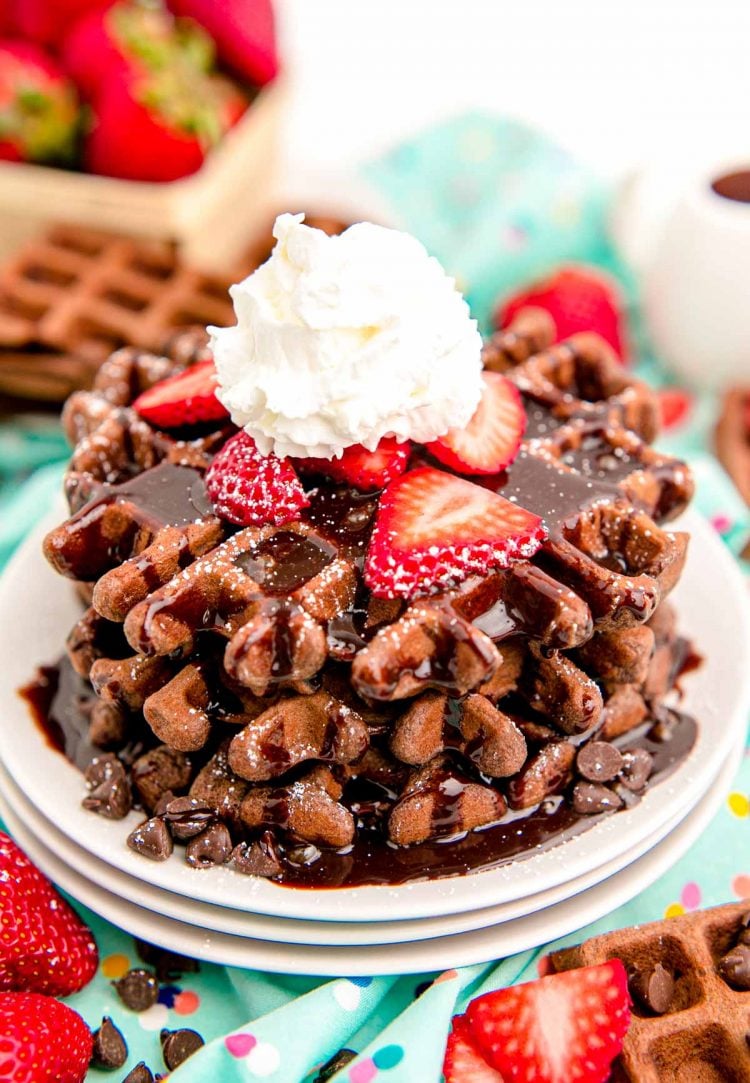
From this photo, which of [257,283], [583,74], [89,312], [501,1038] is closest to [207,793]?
[501,1038]

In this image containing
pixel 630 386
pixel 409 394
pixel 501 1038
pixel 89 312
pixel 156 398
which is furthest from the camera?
pixel 89 312

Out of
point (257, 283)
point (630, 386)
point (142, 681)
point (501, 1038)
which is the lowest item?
point (501, 1038)

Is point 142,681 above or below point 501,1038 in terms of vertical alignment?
above

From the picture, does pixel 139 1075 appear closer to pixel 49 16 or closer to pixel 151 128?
pixel 151 128

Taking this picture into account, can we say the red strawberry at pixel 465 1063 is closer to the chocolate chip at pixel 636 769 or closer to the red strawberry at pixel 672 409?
the chocolate chip at pixel 636 769

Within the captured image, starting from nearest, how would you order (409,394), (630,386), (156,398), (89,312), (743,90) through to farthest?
(409,394)
(156,398)
(630,386)
(89,312)
(743,90)

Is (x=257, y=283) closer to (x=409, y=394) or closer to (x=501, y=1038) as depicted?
(x=409, y=394)

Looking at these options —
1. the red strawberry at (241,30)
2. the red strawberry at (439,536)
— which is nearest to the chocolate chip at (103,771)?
the red strawberry at (439,536)
